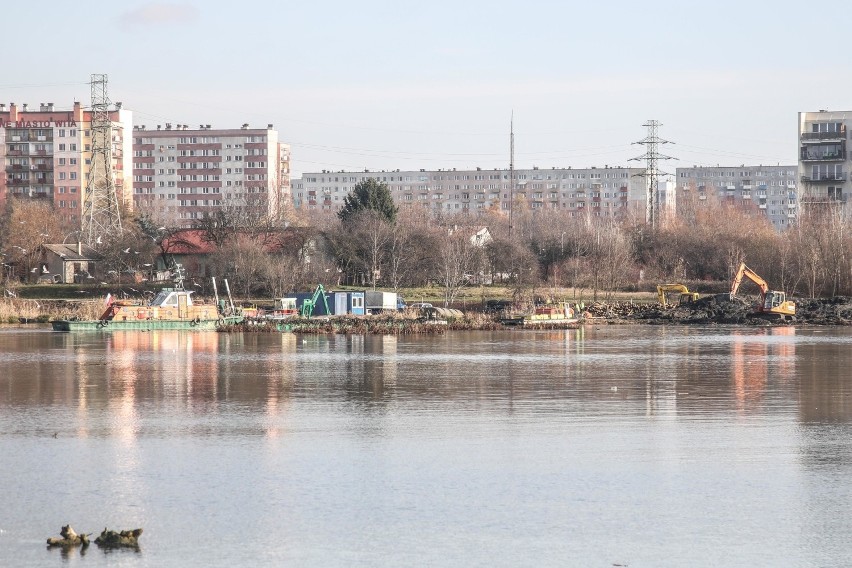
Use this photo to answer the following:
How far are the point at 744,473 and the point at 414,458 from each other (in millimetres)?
4932

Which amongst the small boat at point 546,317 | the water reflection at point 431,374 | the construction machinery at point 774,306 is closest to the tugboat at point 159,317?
the water reflection at point 431,374

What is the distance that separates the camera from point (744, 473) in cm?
1775

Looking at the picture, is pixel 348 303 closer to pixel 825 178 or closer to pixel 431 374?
pixel 431 374

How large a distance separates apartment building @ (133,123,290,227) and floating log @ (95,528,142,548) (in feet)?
459

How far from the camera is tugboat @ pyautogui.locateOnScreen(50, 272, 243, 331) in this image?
57.6m

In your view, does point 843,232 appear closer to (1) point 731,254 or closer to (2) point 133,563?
(1) point 731,254

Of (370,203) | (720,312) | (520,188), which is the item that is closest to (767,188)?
(520,188)

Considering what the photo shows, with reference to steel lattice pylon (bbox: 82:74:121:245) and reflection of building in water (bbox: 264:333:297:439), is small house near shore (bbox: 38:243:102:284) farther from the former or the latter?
reflection of building in water (bbox: 264:333:297:439)

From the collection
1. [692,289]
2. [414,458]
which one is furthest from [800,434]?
[692,289]

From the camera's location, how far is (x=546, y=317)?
62531 millimetres

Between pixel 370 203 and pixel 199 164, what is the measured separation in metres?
80.3

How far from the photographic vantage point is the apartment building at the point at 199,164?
154375 millimetres

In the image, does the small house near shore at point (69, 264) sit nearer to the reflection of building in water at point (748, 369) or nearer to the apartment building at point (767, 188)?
the reflection of building in water at point (748, 369)

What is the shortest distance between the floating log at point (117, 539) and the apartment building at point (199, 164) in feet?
459
